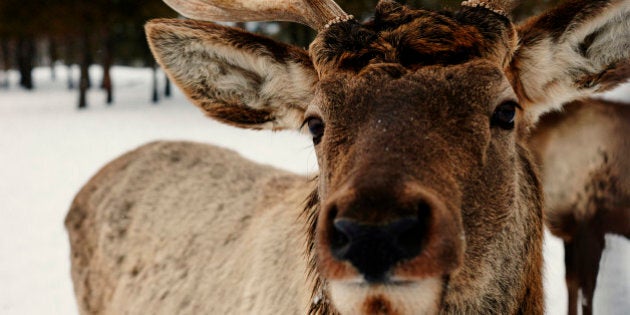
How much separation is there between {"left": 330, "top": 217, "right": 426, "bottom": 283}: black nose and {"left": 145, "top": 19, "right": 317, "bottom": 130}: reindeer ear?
130 cm

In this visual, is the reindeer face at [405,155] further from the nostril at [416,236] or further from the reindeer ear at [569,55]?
the reindeer ear at [569,55]

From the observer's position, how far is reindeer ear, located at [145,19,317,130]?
2.80 meters

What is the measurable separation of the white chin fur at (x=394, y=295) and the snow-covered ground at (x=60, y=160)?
2189mm

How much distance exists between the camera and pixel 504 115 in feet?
7.45

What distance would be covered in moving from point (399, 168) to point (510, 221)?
776mm

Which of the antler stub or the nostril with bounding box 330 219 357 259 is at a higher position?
the antler stub

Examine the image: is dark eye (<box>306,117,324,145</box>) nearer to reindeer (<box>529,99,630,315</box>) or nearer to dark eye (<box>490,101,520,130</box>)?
dark eye (<box>490,101,520,130</box>)

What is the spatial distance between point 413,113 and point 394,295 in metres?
0.65

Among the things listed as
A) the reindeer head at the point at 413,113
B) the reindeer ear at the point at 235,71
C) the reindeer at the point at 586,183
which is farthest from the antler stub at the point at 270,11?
the reindeer at the point at 586,183

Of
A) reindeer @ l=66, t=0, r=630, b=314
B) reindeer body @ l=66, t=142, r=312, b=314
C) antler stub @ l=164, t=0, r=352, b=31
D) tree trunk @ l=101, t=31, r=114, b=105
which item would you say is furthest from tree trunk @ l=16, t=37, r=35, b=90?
antler stub @ l=164, t=0, r=352, b=31

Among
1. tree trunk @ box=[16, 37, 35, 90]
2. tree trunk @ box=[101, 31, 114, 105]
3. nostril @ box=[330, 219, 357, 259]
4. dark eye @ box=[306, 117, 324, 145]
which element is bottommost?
tree trunk @ box=[16, 37, 35, 90]

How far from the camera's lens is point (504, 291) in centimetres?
231

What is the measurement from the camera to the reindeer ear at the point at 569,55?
257 centimetres

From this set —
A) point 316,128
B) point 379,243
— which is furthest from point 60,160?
point 379,243
